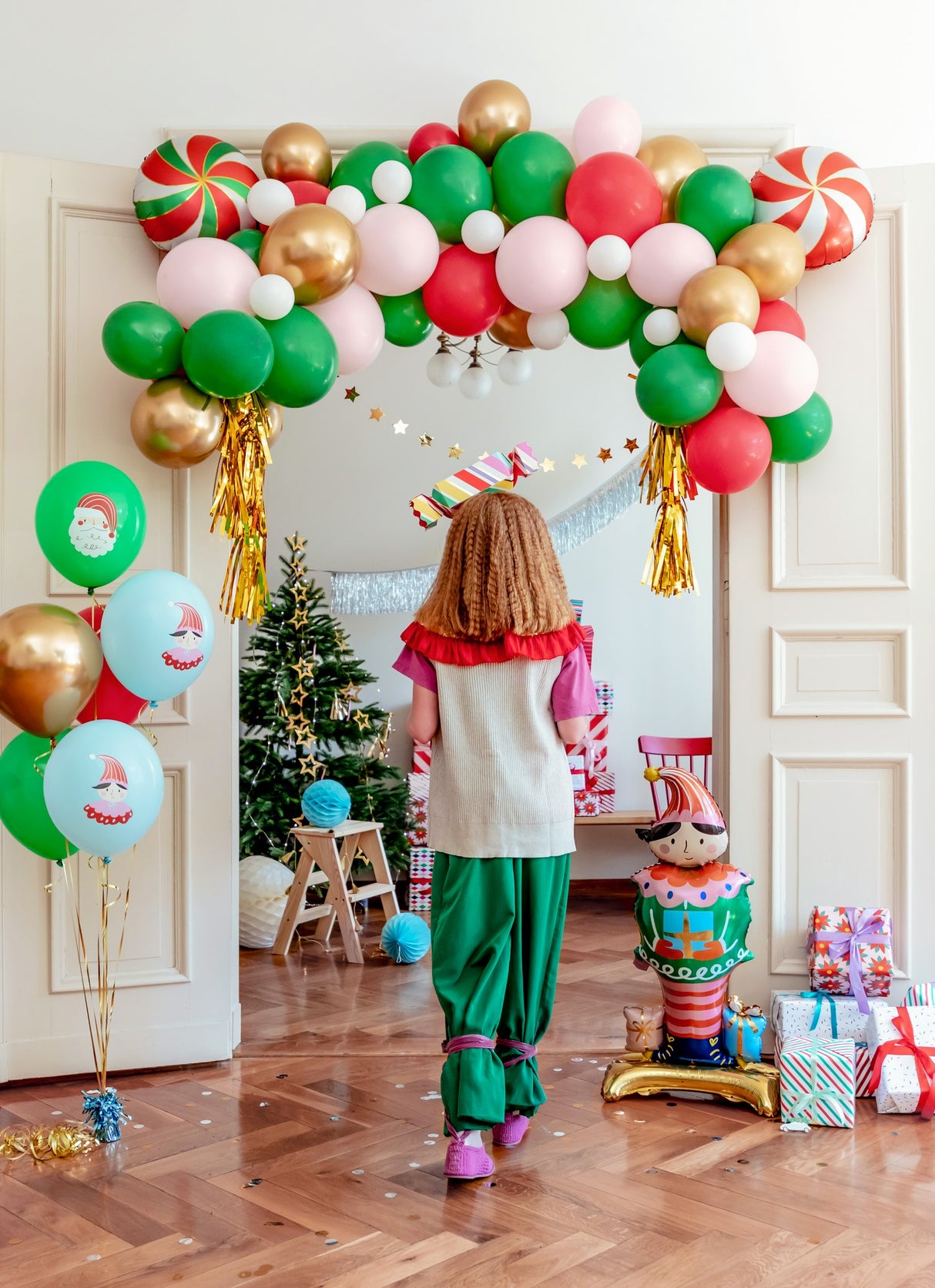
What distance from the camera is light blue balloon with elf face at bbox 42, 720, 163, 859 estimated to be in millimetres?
2434

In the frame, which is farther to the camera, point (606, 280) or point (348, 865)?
point (348, 865)

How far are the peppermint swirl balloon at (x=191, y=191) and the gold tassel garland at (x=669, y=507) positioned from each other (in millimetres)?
1211

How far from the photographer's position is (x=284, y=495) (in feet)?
19.6

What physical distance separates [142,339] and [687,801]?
171cm

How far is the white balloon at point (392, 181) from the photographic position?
292 cm

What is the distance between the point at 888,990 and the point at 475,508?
172 cm

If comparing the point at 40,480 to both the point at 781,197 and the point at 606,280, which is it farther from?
the point at 781,197

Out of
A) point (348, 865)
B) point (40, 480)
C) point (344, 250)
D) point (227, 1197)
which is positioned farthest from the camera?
point (348, 865)

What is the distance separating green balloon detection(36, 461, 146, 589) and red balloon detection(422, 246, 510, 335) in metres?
0.94

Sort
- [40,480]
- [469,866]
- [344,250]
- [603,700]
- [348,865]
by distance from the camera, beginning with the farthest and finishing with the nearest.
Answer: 1. [603,700]
2. [348,865]
3. [40,480]
4. [344,250]
5. [469,866]

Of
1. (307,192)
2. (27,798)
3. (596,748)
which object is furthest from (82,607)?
(596,748)

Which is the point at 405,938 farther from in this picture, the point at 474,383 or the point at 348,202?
the point at 348,202

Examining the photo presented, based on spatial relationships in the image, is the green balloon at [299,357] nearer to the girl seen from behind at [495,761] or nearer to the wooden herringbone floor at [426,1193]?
the girl seen from behind at [495,761]

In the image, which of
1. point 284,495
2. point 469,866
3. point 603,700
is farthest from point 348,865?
point 469,866
